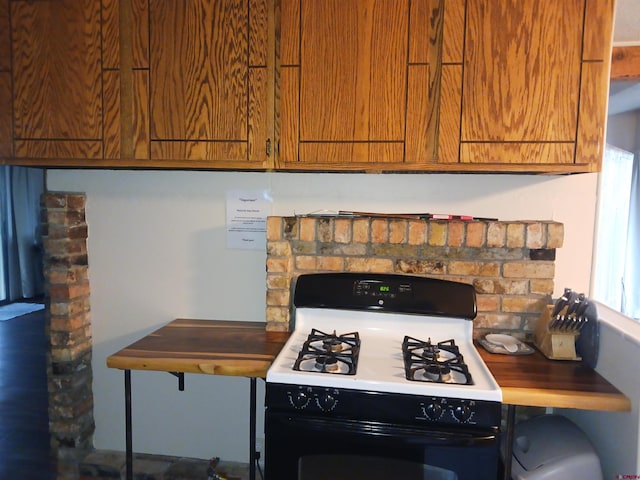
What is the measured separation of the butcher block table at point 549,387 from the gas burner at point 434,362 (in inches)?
4.5

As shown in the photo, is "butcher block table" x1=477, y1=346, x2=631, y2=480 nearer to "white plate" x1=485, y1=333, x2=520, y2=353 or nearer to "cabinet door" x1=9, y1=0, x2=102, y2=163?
"white plate" x1=485, y1=333, x2=520, y2=353

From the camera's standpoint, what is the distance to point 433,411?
1258mm

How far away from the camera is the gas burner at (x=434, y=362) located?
133 centimetres

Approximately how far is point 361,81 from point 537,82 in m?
0.60

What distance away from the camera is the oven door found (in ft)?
4.06

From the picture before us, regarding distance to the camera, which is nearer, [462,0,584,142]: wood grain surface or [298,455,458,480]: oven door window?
[298,455,458,480]: oven door window

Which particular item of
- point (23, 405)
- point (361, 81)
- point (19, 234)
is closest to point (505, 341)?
point (361, 81)

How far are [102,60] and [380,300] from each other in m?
1.43

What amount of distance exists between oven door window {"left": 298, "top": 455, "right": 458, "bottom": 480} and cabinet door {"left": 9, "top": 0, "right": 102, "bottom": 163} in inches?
54.2

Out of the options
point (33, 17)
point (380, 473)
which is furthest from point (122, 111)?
point (380, 473)

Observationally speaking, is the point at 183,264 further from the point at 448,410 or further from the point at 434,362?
the point at 448,410

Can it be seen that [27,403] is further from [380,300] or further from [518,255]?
[518,255]

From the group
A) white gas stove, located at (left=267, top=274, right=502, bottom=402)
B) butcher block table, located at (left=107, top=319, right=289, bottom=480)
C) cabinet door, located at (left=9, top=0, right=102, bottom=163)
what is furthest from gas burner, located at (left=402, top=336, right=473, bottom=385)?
cabinet door, located at (left=9, top=0, right=102, bottom=163)

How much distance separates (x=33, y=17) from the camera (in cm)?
167
